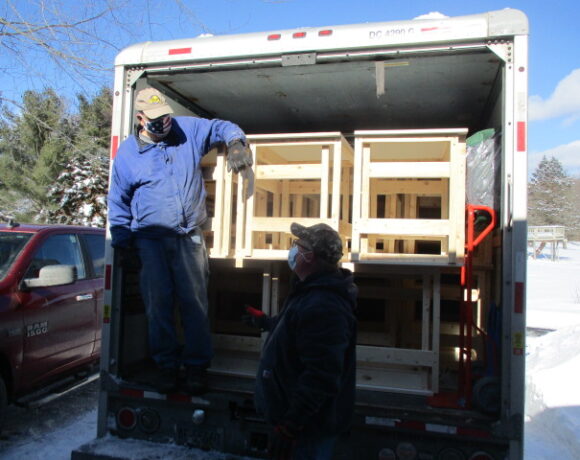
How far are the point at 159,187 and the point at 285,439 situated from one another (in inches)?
73.8

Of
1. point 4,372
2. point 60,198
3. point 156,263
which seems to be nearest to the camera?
point 156,263

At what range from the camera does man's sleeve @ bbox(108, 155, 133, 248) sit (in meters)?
3.44

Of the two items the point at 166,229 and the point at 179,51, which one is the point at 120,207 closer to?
the point at 166,229

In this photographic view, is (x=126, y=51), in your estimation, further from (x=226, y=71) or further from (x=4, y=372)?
(x=4, y=372)

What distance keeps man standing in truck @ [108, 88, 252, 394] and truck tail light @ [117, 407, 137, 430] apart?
299 millimetres

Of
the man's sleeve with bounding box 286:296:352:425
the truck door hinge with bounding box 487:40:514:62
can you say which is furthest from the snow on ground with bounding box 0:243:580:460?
the truck door hinge with bounding box 487:40:514:62

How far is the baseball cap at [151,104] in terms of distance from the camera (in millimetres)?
3465

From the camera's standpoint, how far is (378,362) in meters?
3.48

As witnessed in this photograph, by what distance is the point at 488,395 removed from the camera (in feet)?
9.61

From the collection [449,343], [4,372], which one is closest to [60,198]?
[4,372]

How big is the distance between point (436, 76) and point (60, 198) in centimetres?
2196

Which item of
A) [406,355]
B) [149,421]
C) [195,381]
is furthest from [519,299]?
[149,421]

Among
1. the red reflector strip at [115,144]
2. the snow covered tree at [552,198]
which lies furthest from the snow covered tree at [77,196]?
the snow covered tree at [552,198]

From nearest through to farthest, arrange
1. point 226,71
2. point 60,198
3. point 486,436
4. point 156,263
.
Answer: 1. point 486,436
2. point 156,263
3. point 226,71
4. point 60,198
